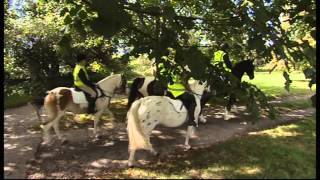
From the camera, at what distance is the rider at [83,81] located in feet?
32.6

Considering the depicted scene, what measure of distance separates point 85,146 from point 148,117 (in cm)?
218

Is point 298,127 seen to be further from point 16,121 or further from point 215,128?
point 16,121

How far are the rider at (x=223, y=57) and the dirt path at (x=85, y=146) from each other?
14.6ft

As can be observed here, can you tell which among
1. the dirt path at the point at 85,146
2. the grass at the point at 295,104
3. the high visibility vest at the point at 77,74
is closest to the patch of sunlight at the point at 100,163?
the dirt path at the point at 85,146

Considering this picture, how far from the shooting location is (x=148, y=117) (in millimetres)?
8820

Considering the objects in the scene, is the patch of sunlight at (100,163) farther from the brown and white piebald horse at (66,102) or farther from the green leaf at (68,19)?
the green leaf at (68,19)

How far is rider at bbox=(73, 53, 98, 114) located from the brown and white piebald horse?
15cm

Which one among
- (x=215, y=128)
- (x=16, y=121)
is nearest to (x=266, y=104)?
(x=215, y=128)

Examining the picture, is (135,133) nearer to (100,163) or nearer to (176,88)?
(100,163)

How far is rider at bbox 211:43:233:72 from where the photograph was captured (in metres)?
4.27

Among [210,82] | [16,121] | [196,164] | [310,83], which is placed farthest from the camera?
[16,121]

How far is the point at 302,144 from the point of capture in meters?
9.93

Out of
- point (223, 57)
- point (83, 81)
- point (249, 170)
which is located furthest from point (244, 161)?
point (223, 57)

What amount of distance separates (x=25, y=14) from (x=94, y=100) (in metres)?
10.8
